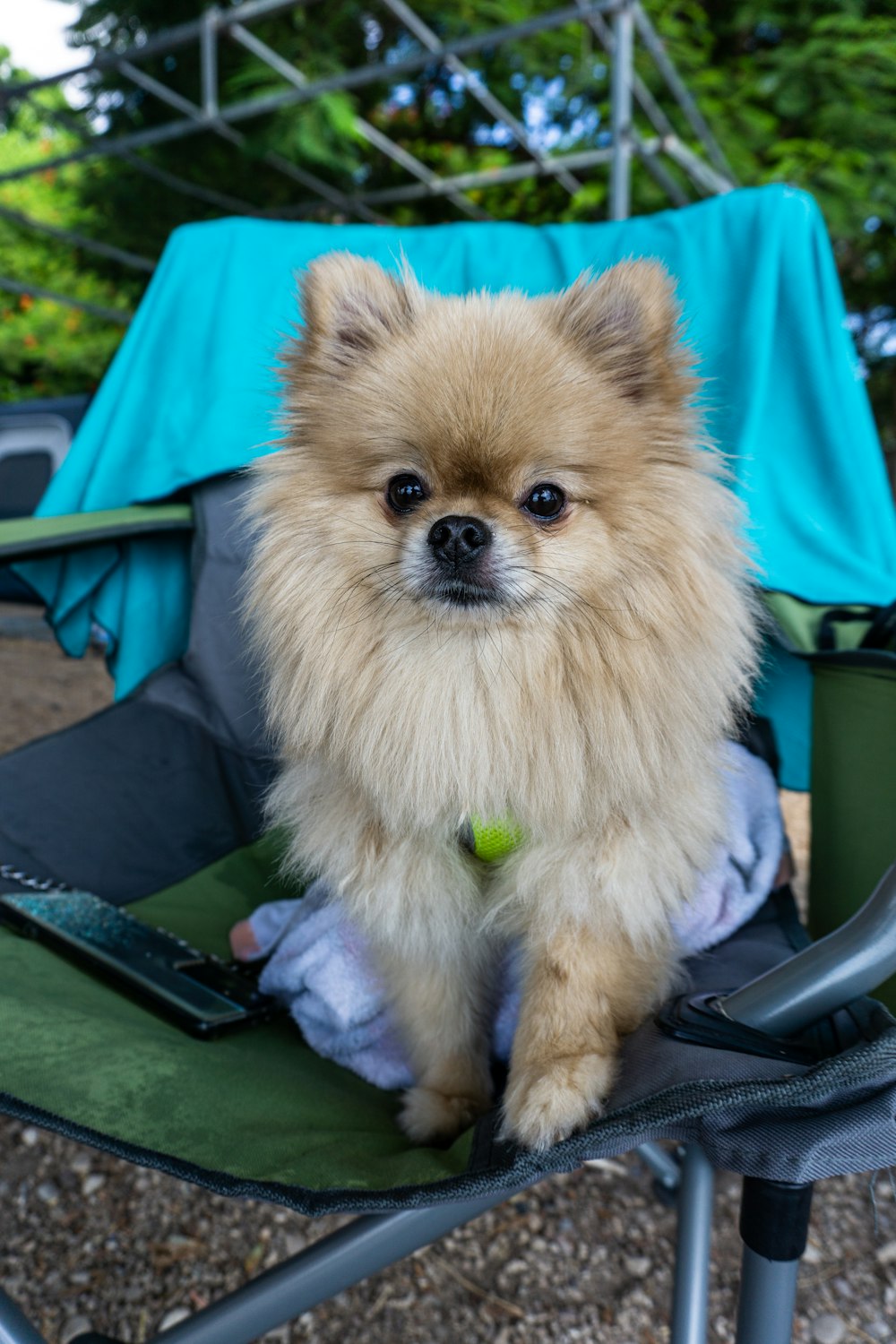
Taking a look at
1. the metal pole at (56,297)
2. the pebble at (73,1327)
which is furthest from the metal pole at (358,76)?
the pebble at (73,1327)

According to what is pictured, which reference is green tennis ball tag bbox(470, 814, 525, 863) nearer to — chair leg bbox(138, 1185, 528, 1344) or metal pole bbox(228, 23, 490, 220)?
chair leg bbox(138, 1185, 528, 1344)

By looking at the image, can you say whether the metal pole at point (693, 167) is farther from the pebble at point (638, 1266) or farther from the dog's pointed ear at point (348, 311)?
the pebble at point (638, 1266)

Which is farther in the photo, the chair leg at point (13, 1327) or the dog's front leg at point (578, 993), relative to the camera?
the dog's front leg at point (578, 993)

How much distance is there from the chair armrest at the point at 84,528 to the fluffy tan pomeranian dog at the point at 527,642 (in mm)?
725

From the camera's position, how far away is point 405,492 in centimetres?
128

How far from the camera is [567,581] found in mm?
1218

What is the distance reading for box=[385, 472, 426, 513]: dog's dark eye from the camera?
1.27 metres

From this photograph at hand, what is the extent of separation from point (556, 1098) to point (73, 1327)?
3.03 ft

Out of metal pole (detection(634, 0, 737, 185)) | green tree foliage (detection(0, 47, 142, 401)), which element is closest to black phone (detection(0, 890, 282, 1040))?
metal pole (detection(634, 0, 737, 185))

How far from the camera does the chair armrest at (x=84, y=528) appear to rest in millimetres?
1815

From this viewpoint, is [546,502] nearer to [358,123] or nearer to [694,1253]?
[694,1253]

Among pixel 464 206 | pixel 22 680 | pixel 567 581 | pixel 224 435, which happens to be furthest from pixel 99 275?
pixel 567 581

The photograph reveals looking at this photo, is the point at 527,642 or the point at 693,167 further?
the point at 693,167

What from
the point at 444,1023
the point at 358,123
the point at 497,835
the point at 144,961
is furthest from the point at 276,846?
the point at 358,123
